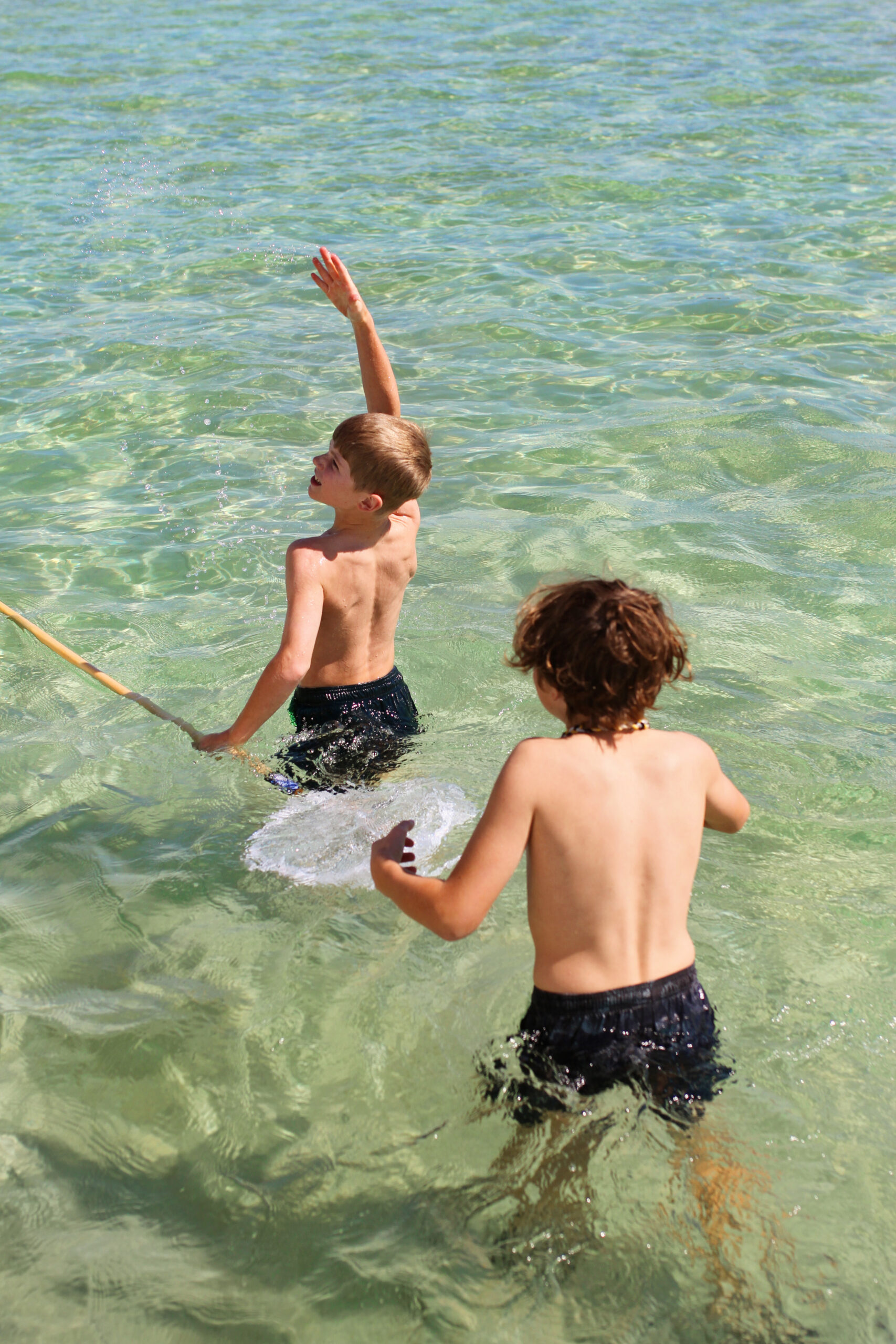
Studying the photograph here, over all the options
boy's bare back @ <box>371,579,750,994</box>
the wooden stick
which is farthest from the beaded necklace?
the wooden stick

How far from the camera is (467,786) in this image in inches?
152

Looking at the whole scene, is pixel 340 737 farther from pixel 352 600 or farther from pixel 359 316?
pixel 359 316

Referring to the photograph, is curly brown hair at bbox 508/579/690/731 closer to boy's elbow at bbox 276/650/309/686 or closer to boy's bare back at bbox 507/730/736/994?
boy's bare back at bbox 507/730/736/994

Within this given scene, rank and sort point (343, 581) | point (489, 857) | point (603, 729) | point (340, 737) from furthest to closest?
1. point (340, 737)
2. point (343, 581)
3. point (603, 729)
4. point (489, 857)

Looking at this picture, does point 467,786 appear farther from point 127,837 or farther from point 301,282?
point 301,282

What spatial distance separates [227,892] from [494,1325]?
1542 mm

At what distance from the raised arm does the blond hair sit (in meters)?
0.40

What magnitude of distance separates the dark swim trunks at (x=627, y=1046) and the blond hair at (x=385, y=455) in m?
1.62

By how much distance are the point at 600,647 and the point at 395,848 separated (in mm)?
576

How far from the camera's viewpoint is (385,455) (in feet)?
11.0

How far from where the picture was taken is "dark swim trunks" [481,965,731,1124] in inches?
91.7

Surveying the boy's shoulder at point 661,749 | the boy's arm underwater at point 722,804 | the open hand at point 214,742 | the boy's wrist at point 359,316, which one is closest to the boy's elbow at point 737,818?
the boy's arm underwater at point 722,804

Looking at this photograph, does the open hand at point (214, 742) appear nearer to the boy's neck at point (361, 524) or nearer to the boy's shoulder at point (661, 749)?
the boy's neck at point (361, 524)

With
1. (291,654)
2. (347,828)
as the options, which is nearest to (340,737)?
(347,828)
